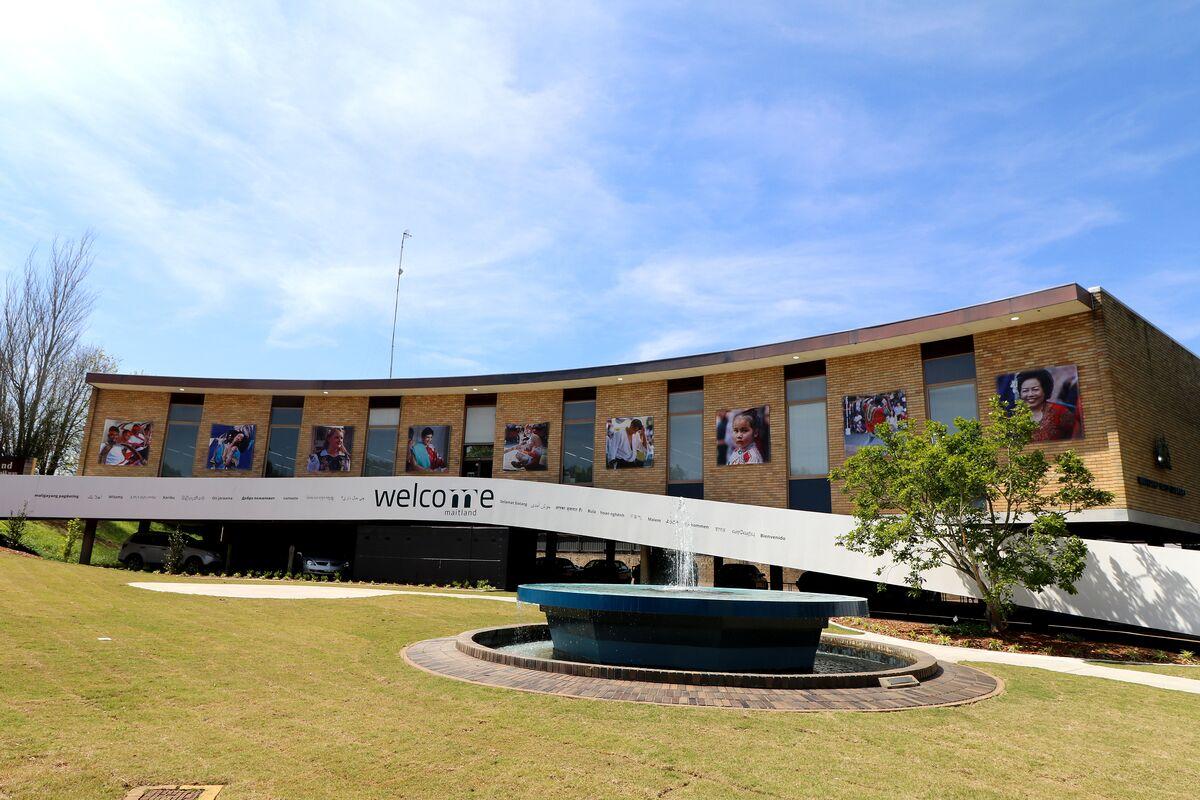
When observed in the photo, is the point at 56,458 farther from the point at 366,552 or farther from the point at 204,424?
the point at 366,552

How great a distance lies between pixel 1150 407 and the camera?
20500mm

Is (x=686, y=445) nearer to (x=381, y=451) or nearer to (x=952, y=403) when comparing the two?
(x=952, y=403)

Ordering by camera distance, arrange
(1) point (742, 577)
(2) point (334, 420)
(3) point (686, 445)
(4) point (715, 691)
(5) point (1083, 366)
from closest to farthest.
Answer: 1. (4) point (715, 691)
2. (5) point (1083, 366)
3. (1) point (742, 577)
4. (3) point (686, 445)
5. (2) point (334, 420)

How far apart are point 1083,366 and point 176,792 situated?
21923 mm

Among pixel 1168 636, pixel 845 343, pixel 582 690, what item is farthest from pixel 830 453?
pixel 582 690

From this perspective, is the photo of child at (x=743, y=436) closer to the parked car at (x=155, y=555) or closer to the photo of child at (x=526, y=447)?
the photo of child at (x=526, y=447)

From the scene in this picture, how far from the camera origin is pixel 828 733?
→ 22.5 feet

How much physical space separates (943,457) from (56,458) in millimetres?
47978

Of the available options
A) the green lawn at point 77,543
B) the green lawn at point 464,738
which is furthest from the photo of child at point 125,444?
the green lawn at point 464,738

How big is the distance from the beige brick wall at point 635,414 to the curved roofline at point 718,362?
2.64 ft

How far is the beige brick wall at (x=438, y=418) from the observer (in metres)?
32.3

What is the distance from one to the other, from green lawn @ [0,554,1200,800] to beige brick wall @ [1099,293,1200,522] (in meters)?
11.0

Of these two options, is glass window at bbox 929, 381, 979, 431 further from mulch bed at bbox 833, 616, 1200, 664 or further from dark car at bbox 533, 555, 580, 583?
dark car at bbox 533, 555, 580, 583

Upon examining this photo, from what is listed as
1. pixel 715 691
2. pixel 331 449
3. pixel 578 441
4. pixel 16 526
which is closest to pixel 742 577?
pixel 578 441
